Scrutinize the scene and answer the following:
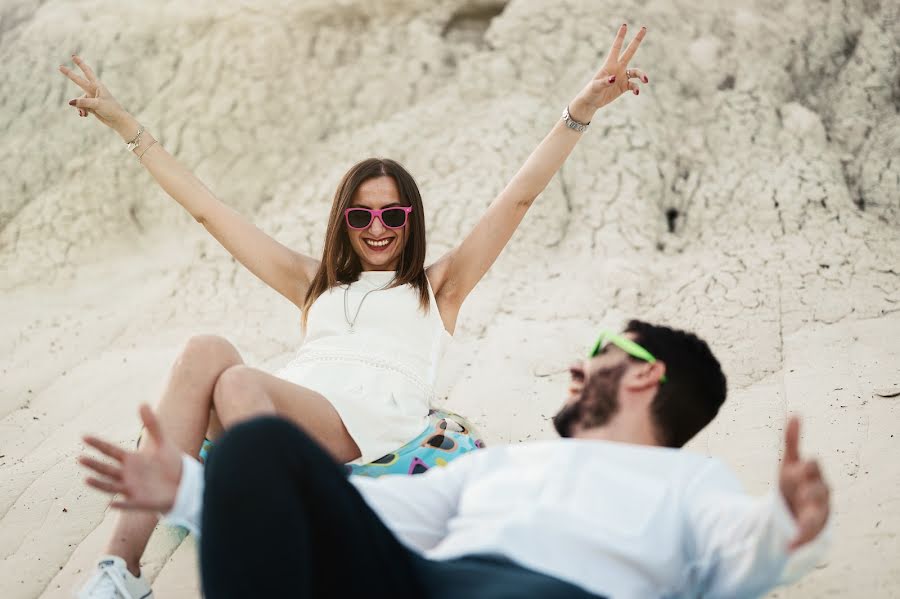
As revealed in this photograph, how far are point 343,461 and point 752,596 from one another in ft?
4.36

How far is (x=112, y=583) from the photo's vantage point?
212 cm

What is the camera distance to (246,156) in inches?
224

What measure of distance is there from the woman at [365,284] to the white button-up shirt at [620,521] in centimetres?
82

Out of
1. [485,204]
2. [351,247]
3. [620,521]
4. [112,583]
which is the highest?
[485,204]

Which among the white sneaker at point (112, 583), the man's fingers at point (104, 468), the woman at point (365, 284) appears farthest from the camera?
the woman at point (365, 284)

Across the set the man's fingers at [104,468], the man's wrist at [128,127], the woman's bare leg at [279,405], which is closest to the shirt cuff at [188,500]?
the man's fingers at [104,468]

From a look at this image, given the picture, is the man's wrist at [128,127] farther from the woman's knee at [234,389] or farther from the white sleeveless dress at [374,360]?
the woman's knee at [234,389]

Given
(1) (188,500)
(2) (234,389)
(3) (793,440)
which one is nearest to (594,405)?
(3) (793,440)

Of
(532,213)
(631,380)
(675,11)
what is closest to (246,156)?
(532,213)

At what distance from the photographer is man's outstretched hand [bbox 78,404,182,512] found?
1.57m

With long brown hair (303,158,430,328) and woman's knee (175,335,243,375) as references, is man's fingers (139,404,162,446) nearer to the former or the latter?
woman's knee (175,335,243,375)

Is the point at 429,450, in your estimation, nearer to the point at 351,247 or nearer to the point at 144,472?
the point at 351,247

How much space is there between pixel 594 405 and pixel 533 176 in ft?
3.81

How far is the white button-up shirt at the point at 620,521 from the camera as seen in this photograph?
1577mm
